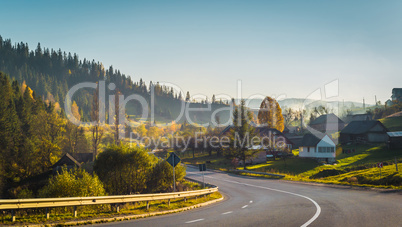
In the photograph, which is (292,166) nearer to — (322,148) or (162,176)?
(322,148)

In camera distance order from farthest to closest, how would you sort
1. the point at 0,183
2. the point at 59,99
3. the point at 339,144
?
the point at 59,99 < the point at 339,144 < the point at 0,183

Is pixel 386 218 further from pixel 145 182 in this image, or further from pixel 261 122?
pixel 261 122

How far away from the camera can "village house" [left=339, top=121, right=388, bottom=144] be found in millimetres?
77125

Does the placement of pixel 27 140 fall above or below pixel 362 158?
above

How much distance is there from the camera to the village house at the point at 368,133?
77.1 meters

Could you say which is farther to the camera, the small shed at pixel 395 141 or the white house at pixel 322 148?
the white house at pixel 322 148

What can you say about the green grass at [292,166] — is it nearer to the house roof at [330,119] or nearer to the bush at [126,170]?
the bush at [126,170]

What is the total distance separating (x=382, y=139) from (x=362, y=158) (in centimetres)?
2376

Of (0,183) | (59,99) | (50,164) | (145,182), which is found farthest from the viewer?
(59,99)

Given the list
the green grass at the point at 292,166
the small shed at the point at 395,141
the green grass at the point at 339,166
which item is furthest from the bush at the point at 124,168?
the small shed at the point at 395,141

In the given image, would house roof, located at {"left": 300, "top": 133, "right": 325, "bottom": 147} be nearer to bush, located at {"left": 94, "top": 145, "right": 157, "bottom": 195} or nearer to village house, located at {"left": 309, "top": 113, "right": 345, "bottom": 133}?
village house, located at {"left": 309, "top": 113, "right": 345, "bottom": 133}

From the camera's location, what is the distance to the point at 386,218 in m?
12.1

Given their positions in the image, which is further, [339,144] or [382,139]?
[339,144]

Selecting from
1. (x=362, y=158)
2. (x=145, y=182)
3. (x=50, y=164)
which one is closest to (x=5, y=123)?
(x=50, y=164)
